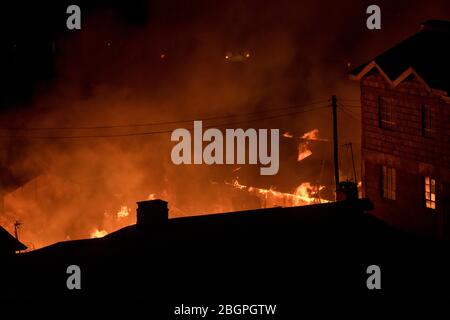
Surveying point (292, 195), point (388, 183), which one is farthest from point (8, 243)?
point (292, 195)

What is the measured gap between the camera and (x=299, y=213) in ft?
70.7

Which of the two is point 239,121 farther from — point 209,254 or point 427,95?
point 209,254

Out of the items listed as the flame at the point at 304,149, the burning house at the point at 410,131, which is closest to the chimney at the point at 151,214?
the burning house at the point at 410,131

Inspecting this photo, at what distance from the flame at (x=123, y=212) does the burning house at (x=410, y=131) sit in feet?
88.4

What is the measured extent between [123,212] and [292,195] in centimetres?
1455

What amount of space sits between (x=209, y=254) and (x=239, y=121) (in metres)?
45.5

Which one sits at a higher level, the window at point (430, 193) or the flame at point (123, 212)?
the flame at point (123, 212)

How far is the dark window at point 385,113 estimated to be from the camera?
31.5 m

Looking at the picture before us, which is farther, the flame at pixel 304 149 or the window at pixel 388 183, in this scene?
the flame at pixel 304 149

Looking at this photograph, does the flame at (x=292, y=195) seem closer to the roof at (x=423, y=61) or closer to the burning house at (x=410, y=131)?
the burning house at (x=410, y=131)

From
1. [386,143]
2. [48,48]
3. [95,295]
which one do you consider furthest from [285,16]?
[95,295]

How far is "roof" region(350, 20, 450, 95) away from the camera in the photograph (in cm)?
2952

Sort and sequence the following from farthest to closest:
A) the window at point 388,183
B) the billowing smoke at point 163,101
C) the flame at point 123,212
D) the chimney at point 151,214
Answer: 1. the flame at point 123,212
2. the billowing smoke at point 163,101
3. the window at point 388,183
4. the chimney at point 151,214

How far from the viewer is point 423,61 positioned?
30.5m
